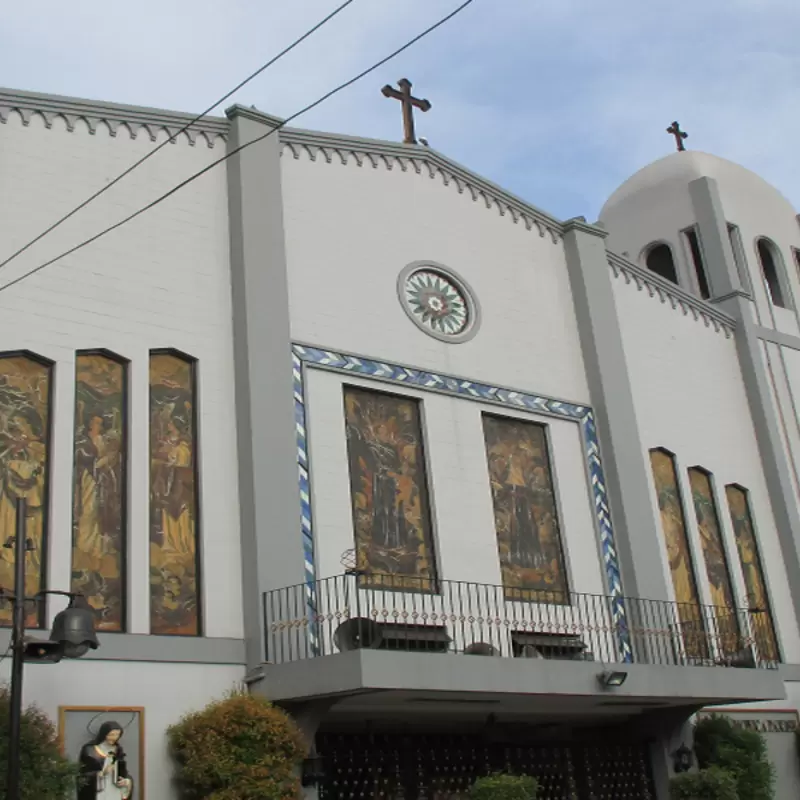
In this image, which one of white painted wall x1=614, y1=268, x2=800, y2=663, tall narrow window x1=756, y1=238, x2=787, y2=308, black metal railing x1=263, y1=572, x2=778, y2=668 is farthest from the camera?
tall narrow window x1=756, y1=238, x2=787, y2=308

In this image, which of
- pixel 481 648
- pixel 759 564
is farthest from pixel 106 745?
pixel 759 564

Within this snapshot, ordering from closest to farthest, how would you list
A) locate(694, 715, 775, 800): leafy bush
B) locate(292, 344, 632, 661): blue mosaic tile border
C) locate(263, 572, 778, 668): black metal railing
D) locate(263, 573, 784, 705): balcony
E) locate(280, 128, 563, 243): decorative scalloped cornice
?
locate(263, 573, 784, 705): balcony
locate(263, 572, 778, 668): black metal railing
locate(292, 344, 632, 661): blue mosaic tile border
locate(694, 715, 775, 800): leafy bush
locate(280, 128, 563, 243): decorative scalloped cornice

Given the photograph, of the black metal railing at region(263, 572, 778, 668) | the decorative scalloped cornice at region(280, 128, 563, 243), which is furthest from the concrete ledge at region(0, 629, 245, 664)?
the decorative scalloped cornice at region(280, 128, 563, 243)

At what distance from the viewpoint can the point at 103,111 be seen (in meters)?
14.7

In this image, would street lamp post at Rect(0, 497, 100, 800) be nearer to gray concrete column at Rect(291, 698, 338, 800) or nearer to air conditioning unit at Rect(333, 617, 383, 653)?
gray concrete column at Rect(291, 698, 338, 800)

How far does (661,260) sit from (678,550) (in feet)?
26.1

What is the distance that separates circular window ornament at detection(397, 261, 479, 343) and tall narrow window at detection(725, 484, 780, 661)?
6.18 meters

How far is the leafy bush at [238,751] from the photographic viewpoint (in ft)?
38.2

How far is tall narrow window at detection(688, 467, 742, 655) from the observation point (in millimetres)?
18562

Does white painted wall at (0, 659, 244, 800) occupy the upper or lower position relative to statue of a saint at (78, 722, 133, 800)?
upper

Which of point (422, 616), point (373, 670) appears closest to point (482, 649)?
point (422, 616)

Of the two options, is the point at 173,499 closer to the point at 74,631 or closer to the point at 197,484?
the point at 197,484

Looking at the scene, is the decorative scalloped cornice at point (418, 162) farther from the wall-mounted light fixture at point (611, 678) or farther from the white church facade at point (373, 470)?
the wall-mounted light fixture at point (611, 678)

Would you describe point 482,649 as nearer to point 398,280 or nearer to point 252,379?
point 252,379
